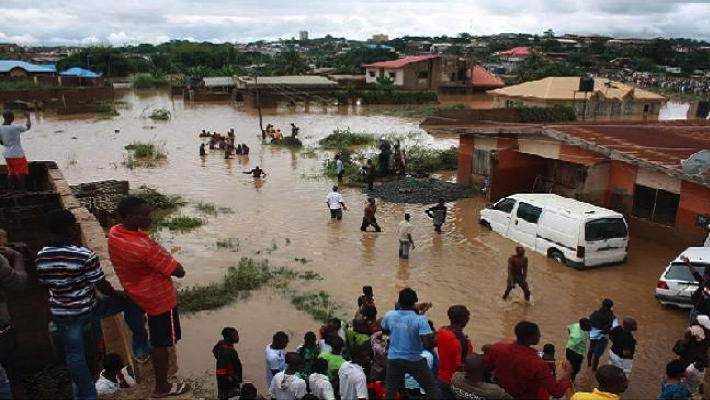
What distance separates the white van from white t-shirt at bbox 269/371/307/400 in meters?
7.99

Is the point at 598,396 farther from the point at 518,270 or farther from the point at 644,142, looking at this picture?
the point at 644,142

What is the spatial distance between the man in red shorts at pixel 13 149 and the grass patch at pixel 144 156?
12.3 meters

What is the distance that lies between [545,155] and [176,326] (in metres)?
13.4

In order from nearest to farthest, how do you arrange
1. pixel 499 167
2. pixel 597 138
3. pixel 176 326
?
pixel 176 326 → pixel 597 138 → pixel 499 167

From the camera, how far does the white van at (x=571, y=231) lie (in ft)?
37.4

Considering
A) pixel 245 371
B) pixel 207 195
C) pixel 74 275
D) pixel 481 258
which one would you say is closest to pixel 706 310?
pixel 481 258

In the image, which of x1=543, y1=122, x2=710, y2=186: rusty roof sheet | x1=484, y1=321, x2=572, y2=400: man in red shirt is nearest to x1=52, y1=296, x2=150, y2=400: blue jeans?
x1=484, y1=321, x2=572, y2=400: man in red shirt

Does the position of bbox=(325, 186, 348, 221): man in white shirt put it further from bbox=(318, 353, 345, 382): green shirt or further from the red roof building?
bbox=(318, 353, 345, 382): green shirt

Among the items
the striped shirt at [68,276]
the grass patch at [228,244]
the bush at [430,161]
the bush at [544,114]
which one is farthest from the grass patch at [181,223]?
the bush at [544,114]

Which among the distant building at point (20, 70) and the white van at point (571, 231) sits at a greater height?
the distant building at point (20, 70)

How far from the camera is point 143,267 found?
13.8 feet

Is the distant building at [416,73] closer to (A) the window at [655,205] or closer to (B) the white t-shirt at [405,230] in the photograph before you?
(A) the window at [655,205]

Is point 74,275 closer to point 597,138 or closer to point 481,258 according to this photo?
point 481,258

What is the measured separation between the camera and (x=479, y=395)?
4.25 meters
